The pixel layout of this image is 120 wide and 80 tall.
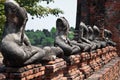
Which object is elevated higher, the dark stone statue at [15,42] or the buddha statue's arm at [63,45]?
the dark stone statue at [15,42]

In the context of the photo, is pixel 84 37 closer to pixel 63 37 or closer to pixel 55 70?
pixel 63 37

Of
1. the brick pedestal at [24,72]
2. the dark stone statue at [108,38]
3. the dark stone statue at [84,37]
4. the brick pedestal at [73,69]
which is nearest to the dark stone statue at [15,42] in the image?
the brick pedestal at [24,72]

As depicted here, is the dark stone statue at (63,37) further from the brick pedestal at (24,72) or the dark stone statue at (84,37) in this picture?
the dark stone statue at (84,37)

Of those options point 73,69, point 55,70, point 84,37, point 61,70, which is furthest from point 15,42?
point 84,37

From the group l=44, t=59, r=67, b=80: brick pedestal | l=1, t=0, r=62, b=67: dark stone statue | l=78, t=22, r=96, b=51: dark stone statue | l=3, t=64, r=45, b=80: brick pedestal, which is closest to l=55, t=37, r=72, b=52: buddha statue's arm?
l=44, t=59, r=67, b=80: brick pedestal

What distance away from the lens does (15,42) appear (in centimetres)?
439

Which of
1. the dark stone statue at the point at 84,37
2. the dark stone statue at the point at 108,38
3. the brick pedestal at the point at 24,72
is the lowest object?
the dark stone statue at the point at 108,38

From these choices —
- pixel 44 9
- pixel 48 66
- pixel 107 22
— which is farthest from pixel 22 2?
pixel 48 66

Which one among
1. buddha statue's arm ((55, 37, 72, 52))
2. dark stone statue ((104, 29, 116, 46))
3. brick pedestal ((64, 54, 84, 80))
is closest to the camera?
buddha statue's arm ((55, 37, 72, 52))

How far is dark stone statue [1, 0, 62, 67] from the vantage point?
4215 mm

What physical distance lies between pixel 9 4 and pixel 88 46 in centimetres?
406

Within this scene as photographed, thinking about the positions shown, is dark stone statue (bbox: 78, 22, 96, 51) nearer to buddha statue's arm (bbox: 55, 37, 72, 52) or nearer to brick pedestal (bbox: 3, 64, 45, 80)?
buddha statue's arm (bbox: 55, 37, 72, 52)

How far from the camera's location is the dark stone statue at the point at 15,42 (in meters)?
4.21

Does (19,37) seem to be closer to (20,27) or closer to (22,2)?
(20,27)
